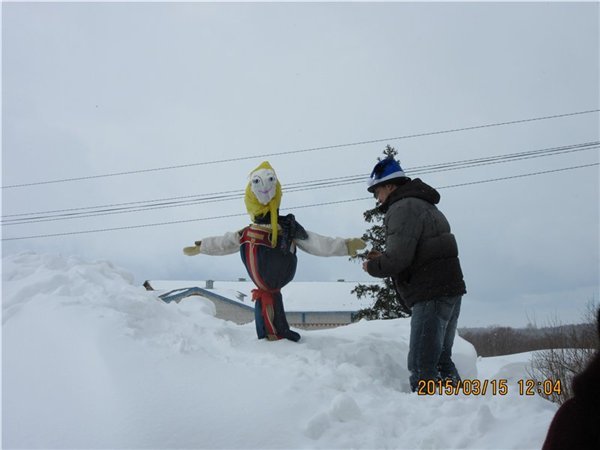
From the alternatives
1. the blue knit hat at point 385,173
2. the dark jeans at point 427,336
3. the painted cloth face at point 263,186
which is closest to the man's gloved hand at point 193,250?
the painted cloth face at point 263,186

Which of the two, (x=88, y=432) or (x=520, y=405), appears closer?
(x=88, y=432)

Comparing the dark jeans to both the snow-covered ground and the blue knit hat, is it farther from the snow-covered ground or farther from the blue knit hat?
the blue knit hat

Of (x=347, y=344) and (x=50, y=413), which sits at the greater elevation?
(x=347, y=344)

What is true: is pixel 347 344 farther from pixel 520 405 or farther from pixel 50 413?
pixel 50 413

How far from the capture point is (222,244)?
5176 mm

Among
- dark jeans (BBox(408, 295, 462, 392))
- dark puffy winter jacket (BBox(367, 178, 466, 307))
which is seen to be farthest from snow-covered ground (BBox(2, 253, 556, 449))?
dark puffy winter jacket (BBox(367, 178, 466, 307))

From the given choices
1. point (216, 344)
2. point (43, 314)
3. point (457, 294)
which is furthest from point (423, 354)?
point (43, 314)

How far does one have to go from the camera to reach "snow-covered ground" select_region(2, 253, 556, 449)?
2350 millimetres

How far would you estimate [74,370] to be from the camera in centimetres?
281

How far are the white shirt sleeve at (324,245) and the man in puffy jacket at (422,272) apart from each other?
115 centimetres

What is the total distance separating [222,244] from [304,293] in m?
21.4

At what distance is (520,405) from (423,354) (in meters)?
0.97

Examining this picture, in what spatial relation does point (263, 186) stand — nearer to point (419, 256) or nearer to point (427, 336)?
point (419, 256)

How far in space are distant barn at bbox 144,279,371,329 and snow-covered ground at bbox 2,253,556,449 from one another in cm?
1673
